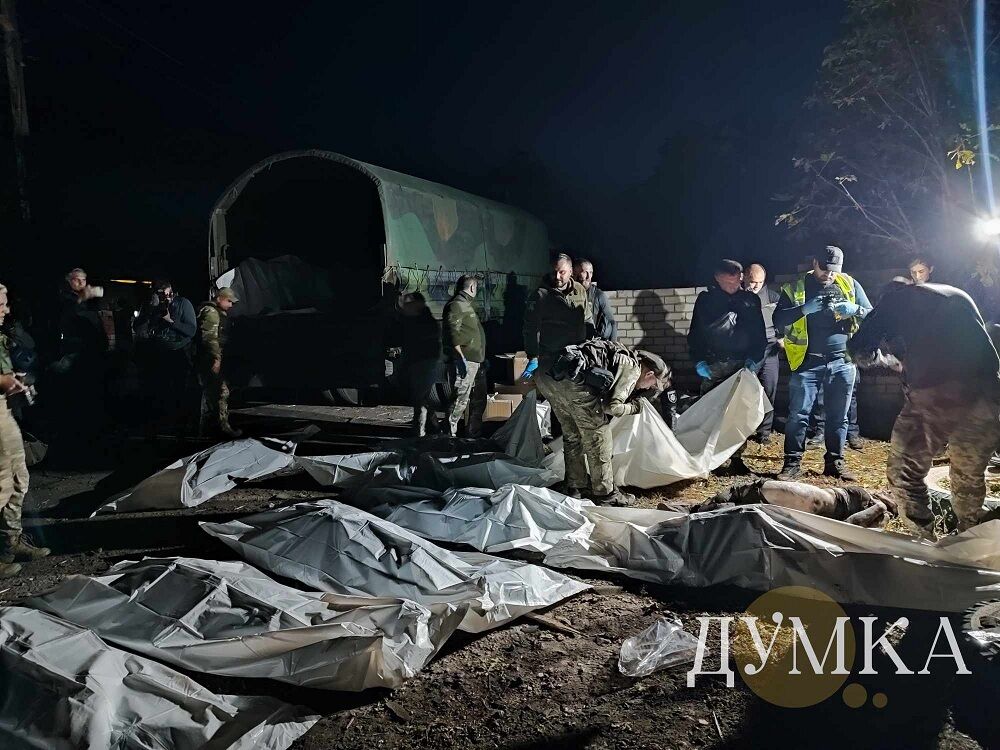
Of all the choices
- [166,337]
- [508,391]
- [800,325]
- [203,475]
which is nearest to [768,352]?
[800,325]

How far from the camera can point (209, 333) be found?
717 cm

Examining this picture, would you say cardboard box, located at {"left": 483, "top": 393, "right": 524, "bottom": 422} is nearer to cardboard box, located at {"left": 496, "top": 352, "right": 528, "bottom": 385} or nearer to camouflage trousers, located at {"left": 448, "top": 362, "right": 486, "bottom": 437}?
cardboard box, located at {"left": 496, "top": 352, "right": 528, "bottom": 385}

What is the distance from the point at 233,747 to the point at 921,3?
972 centimetres

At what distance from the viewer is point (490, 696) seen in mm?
2562

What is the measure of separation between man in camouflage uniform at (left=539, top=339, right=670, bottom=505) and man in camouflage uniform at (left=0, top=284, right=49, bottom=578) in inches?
136

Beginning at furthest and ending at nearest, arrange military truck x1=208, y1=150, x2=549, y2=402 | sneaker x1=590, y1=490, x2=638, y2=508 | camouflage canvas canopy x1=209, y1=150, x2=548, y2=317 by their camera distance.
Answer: camouflage canvas canopy x1=209, y1=150, x2=548, y2=317 → military truck x1=208, y1=150, x2=549, y2=402 → sneaker x1=590, y1=490, x2=638, y2=508

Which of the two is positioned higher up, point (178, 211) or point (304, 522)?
point (178, 211)

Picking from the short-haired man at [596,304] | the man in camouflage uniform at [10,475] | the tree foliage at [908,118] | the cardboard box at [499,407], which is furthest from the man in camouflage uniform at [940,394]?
the man in camouflage uniform at [10,475]

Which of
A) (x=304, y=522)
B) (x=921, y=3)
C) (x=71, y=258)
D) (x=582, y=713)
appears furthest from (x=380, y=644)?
(x=71, y=258)

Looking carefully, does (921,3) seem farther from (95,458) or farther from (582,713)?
(95,458)

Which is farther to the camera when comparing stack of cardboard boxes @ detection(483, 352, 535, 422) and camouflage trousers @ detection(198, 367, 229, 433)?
stack of cardboard boxes @ detection(483, 352, 535, 422)

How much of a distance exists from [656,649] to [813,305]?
3.74 metres

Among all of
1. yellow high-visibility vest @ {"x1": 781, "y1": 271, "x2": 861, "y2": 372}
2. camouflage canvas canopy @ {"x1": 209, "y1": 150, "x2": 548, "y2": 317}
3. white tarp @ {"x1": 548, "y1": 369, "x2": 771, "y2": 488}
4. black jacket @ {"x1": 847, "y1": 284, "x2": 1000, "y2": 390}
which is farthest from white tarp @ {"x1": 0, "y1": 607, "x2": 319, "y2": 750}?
camouflage canvas canopy @ {"x1": 209, "y1": 150, "x2": 548, "y2": 317}

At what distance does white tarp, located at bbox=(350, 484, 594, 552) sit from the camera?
392 cm
